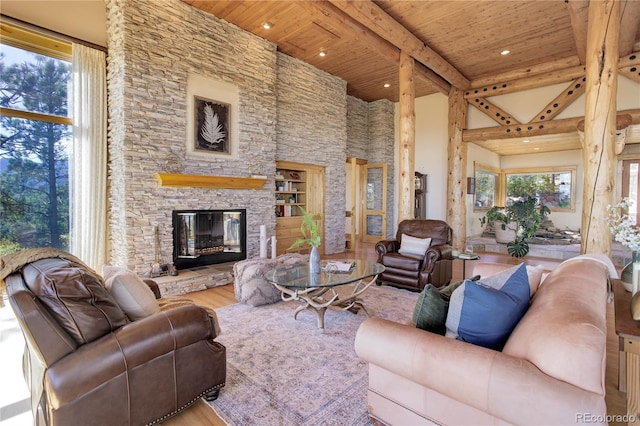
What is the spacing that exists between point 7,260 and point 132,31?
11.5 ft

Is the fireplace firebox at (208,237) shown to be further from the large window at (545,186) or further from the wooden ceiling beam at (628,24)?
the large window at (545,186)

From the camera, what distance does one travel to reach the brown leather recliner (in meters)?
4.11

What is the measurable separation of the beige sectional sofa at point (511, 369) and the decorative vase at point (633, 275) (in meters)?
0.43

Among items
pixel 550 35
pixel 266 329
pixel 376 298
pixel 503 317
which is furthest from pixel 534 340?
pixel 550 35

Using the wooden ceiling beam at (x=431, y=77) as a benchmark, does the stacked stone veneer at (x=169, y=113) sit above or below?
below

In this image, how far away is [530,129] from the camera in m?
6.26

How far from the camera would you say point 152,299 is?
186cm

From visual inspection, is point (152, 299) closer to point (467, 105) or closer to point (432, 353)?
point (432, 353)

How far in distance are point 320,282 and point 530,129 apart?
5.92 meters

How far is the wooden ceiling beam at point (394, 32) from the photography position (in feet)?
13.2

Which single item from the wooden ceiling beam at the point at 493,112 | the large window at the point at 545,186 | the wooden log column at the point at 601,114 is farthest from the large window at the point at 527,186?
the wooden log column at the point at 601,114

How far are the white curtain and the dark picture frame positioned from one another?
1.29 metres

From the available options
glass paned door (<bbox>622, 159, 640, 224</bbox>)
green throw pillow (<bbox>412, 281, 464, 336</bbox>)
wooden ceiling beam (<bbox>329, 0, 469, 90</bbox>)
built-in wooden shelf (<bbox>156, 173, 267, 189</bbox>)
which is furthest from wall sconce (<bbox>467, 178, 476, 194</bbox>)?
green throw pillow (<bbox>412, 281, 464, 336</bbox>)

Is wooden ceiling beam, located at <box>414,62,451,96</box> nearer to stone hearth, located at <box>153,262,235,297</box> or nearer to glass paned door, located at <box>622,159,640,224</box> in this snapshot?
stone hearth, located at <box>153,262,235,297</box>
